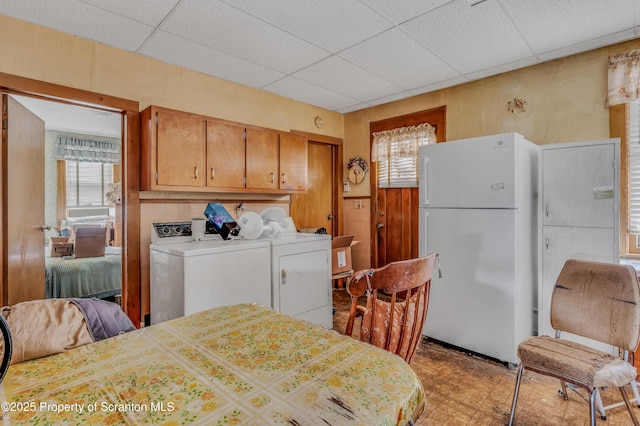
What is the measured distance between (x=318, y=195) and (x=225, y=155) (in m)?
1.73

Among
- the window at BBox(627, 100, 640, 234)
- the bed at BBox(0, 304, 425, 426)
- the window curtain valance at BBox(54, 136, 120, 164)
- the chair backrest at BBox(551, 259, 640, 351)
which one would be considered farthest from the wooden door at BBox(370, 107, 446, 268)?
the window curtain valance at BBox(54, 136, 120, 164)

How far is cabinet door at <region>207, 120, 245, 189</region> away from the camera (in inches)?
117

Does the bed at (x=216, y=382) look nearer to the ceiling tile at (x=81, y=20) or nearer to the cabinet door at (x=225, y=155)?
the cabinet door at (x=225, y=155)

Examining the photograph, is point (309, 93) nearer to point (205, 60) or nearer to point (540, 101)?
point (205, 60)

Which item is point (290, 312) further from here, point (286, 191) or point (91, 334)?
point (91, 334)

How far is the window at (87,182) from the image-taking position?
18.4ft

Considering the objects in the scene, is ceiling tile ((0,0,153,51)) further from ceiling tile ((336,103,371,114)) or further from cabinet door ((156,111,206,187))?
ceiling tile ((336,103,371,114))

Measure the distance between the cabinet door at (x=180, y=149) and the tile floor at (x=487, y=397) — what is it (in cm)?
245

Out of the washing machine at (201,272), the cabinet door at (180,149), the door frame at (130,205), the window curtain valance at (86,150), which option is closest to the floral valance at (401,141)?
the washing machine at (201,272)

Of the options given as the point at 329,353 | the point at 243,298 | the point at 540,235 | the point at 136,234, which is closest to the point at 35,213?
the point at 136,234

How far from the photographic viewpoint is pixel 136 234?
2.85 metres

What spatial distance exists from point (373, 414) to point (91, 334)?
0.95m

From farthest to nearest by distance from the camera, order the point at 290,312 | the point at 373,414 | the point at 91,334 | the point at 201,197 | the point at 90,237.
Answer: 1. the point at 90,237
2. the point at 201,197
3. the point at 290,312
4. the point at 91,334
5. the point at 373,414

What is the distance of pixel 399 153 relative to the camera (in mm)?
4078
